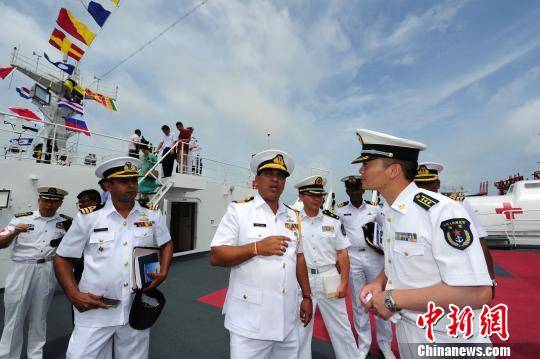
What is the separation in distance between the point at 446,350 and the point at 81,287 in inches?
111

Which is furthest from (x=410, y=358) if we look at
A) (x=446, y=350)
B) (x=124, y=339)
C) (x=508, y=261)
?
(x=508, y=261)

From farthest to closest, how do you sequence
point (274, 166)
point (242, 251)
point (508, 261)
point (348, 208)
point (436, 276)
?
1. point (508, 261)
2. point (348, 208)
3. point (274, 166)
4. point (242, 251)
5. point (436, 276)

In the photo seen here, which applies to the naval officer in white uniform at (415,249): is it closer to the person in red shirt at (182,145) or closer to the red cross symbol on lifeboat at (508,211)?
the person in red shirt at (182,145)

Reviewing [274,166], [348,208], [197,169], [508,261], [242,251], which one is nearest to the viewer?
[242,251]

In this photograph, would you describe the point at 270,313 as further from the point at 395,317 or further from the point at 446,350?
the point at 446,350

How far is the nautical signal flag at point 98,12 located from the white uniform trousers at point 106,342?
1091 cm

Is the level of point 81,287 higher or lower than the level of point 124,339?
higher

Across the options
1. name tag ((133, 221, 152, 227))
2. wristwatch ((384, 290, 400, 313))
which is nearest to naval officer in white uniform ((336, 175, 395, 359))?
wristwatch ((384, 290, 400, 313))

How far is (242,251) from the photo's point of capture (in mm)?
1890

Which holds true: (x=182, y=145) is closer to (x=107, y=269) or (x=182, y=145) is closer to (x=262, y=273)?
(x=107, y=269)

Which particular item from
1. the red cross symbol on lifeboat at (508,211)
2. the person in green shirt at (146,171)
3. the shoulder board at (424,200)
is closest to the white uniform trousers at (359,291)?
the shoulder board at (424,200)

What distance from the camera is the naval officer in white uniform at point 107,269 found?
210 cm

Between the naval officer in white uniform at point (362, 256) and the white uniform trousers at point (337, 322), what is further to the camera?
the naval officer in white uniform at point (362, 256)

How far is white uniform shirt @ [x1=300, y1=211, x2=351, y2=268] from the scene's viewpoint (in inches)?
135
